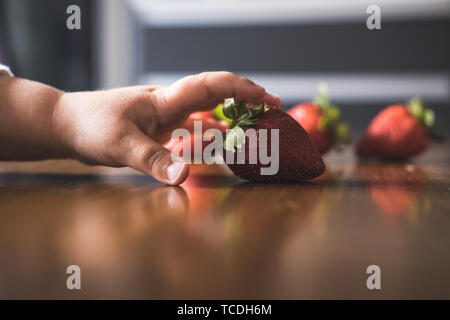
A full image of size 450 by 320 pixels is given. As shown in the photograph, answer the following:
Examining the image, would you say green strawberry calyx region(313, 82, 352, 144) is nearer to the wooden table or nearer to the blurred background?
the wooden table

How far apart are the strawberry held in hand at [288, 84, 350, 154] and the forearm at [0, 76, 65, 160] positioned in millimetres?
492

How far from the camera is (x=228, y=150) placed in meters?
0.54

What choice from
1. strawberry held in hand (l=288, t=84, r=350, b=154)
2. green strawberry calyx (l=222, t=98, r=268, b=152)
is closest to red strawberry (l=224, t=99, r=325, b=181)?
green strawberry calyx (l=222, t=98, r=268, b=152)

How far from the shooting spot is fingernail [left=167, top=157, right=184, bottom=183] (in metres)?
0.50

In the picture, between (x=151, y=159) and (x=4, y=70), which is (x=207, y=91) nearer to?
(x=151, y=159)

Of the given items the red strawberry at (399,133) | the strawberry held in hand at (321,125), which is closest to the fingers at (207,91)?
the strawberry held in hand at (321,125)

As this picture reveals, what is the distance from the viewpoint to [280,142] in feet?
1.81

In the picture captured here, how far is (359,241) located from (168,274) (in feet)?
0.40

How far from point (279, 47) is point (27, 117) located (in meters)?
2.73

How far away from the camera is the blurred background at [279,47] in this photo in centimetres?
299

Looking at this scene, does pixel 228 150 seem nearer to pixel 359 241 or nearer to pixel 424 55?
pixel 359 241

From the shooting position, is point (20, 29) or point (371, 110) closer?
point (20, 29)

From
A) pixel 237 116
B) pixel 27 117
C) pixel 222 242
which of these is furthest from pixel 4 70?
pixel 222 242

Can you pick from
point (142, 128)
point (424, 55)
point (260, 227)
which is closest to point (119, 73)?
point (424, 55)
